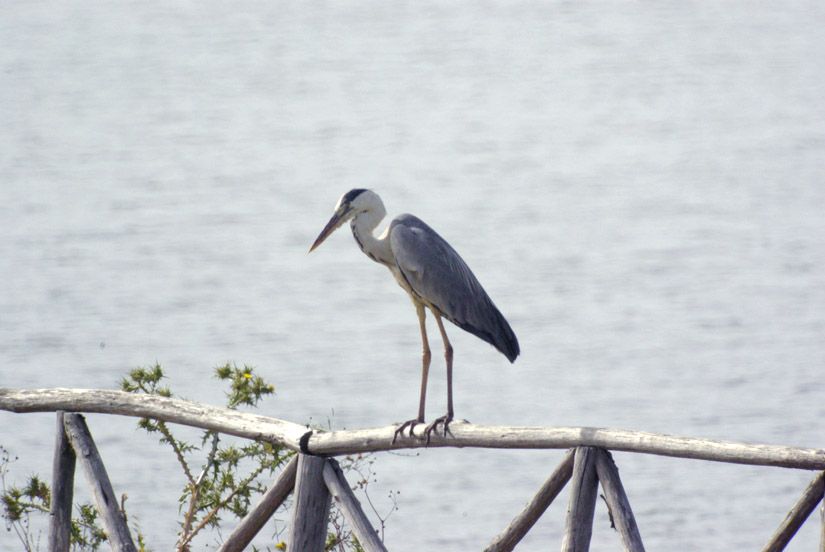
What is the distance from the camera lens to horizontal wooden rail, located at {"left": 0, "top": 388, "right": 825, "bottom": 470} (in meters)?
2.65

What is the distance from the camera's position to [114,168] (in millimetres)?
20984

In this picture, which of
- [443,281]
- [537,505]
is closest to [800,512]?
[537,505]

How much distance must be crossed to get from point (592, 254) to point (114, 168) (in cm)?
897

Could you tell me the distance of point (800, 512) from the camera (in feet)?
9.21

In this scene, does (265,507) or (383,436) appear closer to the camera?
(383,436)

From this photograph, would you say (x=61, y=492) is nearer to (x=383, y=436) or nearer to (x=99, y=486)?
(x=99, y=486)

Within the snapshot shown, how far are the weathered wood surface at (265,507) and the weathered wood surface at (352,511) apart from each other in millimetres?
112

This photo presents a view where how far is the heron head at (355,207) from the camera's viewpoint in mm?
4176

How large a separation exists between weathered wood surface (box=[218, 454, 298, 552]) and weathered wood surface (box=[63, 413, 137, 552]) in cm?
37

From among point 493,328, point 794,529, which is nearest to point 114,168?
point 493,328

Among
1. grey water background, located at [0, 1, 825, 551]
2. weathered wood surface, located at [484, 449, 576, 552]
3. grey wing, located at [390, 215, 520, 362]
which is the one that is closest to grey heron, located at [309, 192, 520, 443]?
grey wing, located at [390, 215, 520, 362]

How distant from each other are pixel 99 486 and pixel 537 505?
134 centimetres

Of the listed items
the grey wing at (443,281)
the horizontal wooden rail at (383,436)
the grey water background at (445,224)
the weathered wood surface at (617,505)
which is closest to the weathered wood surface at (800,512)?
the horizontal wooden rail at (383,436)

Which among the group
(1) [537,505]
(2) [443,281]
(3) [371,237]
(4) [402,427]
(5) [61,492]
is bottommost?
(1) [537,505]
